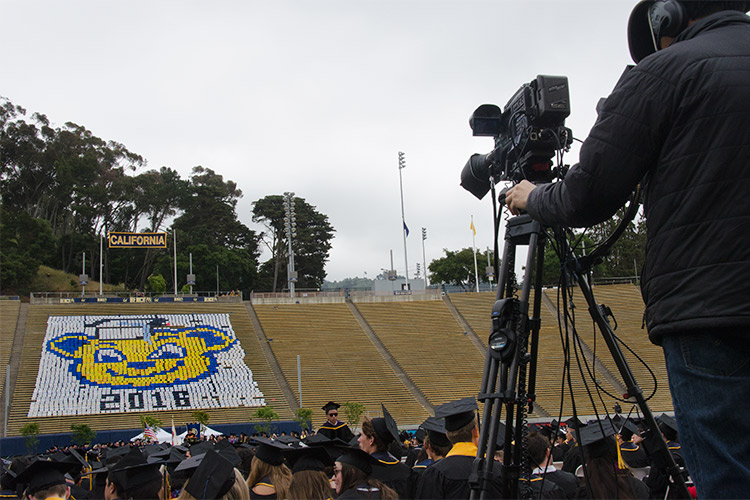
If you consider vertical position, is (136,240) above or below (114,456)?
above

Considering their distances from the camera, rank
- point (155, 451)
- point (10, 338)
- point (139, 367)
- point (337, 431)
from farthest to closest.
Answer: point (10, 338), point (139, 367), point (337, 431), point (155, 451)

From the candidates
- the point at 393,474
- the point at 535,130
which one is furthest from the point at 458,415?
the point at 535,130

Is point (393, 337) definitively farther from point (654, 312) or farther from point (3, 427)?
point (654, 312)

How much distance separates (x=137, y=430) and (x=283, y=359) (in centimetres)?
1098

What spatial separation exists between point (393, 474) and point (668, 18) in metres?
3.22

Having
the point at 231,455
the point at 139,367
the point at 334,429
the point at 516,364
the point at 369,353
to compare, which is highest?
the point at 516,364

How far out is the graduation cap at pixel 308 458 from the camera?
4080mm

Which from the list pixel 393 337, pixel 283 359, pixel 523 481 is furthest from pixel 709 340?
pixel 393 337

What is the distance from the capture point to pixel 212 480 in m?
3.27

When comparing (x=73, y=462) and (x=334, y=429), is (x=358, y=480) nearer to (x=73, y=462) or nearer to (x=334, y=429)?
(x=73, y=462)

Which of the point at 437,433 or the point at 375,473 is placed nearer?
the point at 375,473

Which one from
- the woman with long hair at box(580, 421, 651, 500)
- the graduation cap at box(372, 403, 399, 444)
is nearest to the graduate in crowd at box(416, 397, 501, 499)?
the woman with long hair at box(580, 421, 651, 500)

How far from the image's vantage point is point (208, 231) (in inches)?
2596

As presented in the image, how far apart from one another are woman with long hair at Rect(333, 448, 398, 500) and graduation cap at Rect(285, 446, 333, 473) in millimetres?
A: 386
